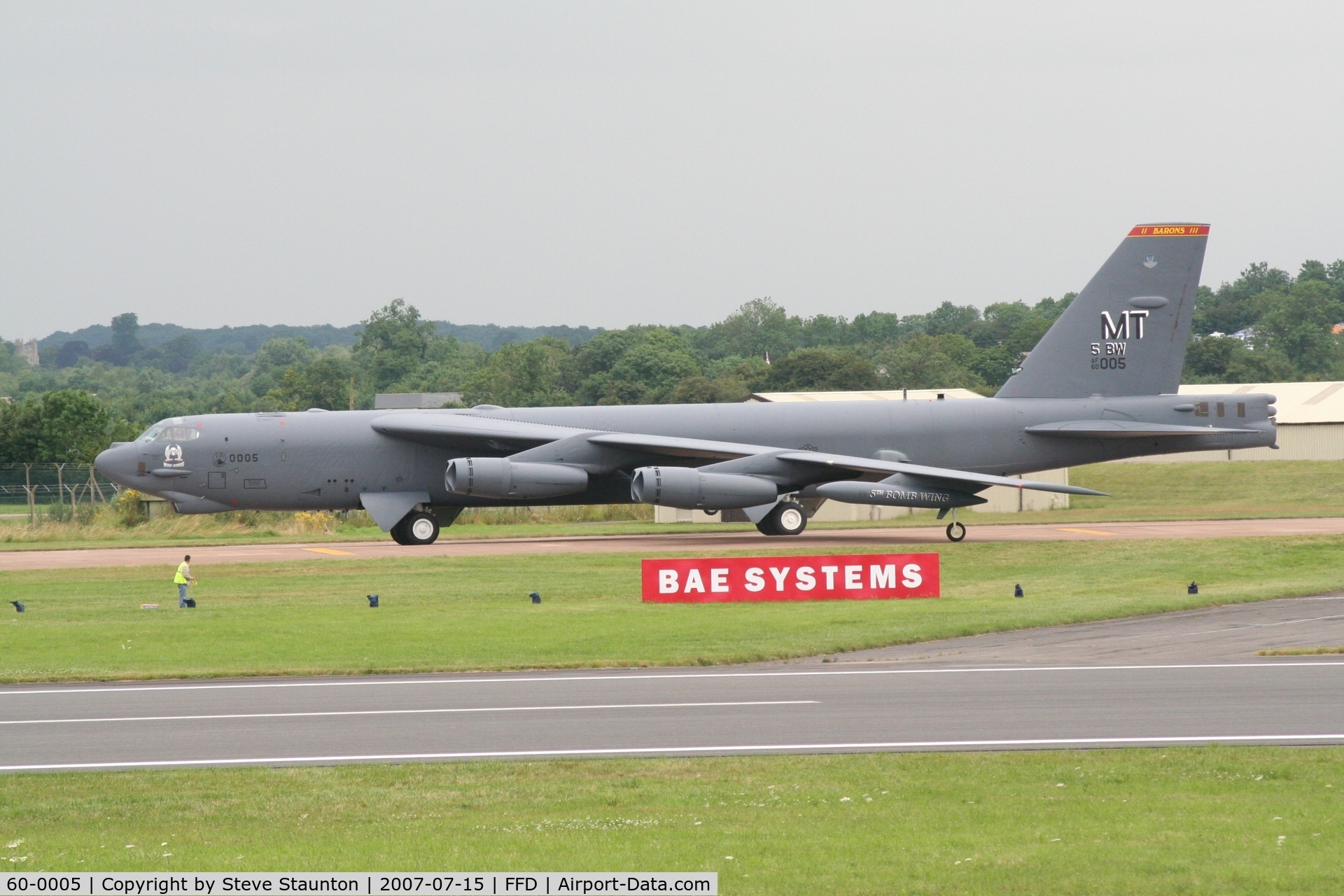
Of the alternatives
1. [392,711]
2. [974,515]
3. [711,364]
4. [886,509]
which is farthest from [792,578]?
[711,364]

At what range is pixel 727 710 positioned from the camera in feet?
43.6

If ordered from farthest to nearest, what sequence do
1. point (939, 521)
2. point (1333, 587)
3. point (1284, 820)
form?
point (939, 521), point (1333, 587), point (1284, 820)

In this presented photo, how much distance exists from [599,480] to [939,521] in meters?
11.6

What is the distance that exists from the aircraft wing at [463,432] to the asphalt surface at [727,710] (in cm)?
1749

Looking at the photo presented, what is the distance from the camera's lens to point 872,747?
37.3 ft

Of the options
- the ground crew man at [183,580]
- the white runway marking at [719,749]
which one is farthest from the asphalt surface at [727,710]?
the ground crew man at [183,580]

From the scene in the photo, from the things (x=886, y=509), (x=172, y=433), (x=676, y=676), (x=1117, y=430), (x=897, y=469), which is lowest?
(x=886, y=509)

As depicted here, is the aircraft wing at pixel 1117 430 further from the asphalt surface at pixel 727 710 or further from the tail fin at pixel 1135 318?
the asphalt surface at pixel 727 710

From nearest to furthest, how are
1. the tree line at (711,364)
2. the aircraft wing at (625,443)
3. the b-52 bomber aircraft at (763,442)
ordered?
the aircraft wing at (625,443) → the b-52 bomber aircraft at (763,442) → the tree line at (711,364)

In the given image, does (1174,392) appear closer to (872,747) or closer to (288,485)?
(288,485)

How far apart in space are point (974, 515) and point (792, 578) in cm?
2097

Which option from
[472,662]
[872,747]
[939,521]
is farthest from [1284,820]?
[939,521]

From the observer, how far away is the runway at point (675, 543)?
3164cm
